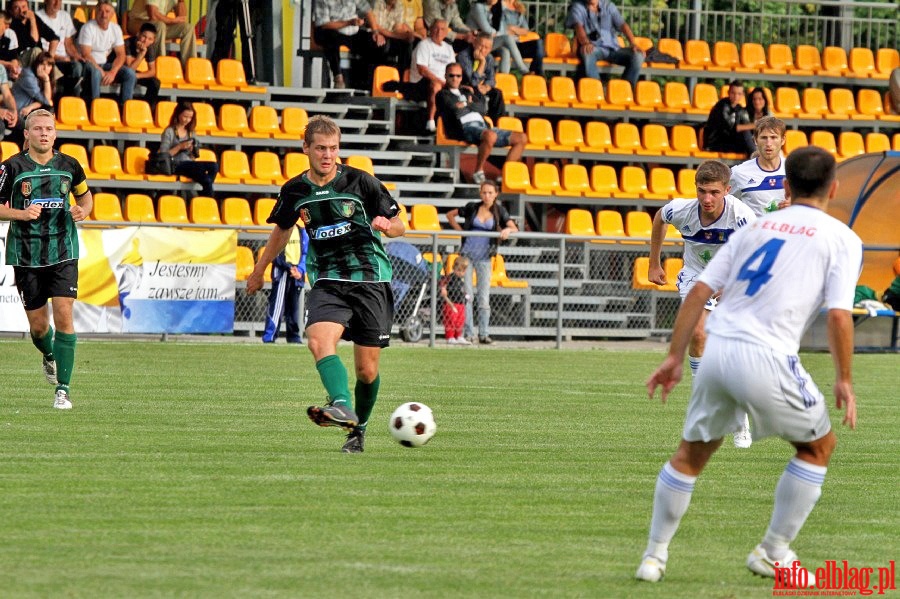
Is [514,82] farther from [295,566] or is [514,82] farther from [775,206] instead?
[295,566]

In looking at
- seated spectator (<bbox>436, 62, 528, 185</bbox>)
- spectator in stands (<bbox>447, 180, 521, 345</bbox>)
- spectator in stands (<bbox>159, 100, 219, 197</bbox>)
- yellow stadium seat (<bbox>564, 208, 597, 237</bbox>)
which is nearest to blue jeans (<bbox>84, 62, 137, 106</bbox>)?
spectator in stands (<bbox>159, 100, 219, 197</bbox>)

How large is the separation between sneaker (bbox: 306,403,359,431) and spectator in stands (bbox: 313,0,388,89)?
56.3 feet

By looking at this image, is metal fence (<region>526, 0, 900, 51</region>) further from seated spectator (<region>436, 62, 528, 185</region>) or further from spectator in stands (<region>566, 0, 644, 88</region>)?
seated spectator (<region>436, 62, 528, 185</region>)

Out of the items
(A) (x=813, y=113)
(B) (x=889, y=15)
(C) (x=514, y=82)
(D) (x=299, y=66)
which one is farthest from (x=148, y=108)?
(B) (x=889, y=15)

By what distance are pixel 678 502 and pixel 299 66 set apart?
2193 centimetres

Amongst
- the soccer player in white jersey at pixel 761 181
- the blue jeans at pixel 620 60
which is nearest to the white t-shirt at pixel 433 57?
the blue jeans at pixel 620 60

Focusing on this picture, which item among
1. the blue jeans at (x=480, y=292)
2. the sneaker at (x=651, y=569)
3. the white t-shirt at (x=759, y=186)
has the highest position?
the white t-shirt at (x=759, y=186)

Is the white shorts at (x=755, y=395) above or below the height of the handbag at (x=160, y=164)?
above

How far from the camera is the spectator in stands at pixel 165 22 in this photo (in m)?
24.4

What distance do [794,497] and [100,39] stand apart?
1893 centimetres

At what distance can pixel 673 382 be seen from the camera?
561 centimetres

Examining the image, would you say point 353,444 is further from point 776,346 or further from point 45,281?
point 776,346

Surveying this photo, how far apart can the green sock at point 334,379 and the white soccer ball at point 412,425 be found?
0.41m

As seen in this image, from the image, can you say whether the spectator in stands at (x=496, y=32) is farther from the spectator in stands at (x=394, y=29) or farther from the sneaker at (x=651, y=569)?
the sneaker at (x=651, y=569)
